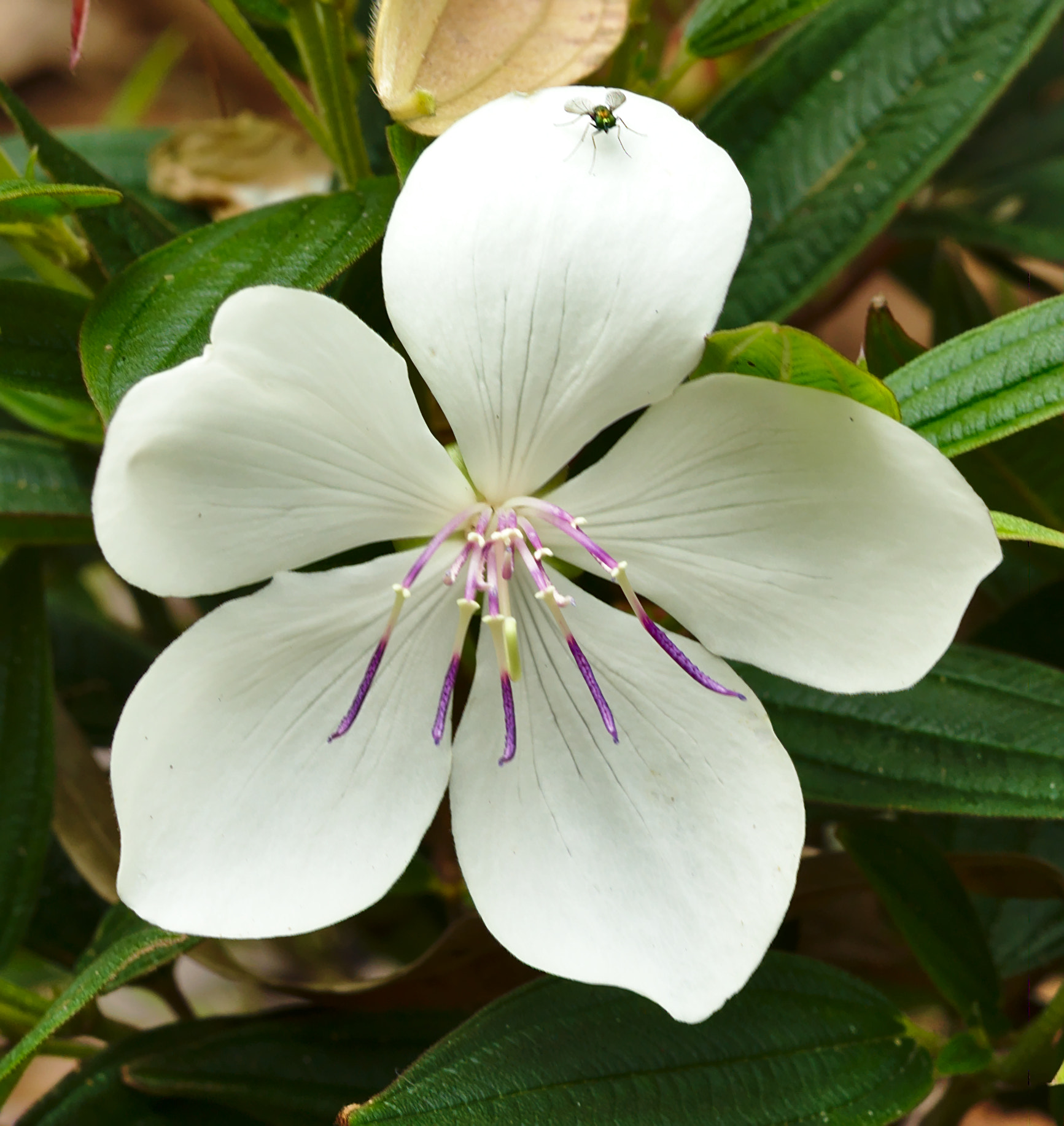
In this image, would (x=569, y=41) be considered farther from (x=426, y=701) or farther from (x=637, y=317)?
(x=426, y=701)

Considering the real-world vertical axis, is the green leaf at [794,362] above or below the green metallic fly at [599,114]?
below

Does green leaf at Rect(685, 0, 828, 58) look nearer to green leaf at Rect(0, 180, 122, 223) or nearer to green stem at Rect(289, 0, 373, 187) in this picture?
green stem at Rect(289, 0, 373, 187)

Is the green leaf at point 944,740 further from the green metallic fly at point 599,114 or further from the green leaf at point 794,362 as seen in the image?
the green metallic fly at point 599,114

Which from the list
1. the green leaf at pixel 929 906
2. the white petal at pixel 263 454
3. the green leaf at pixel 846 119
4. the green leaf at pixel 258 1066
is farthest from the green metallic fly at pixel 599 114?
the green leaf at pixel 258 1066

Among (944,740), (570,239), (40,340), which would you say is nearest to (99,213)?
(40,340)

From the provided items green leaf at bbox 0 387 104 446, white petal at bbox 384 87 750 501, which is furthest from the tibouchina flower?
green leaf at bbox 0 387 104 446

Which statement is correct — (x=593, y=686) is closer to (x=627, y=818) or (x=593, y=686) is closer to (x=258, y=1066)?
(x=627, y=818)
